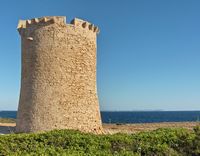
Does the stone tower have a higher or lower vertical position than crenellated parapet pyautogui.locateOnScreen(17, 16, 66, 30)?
lower

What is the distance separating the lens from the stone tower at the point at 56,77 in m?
15.7

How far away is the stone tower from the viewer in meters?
15.7

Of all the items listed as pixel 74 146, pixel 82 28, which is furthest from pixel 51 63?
pixel 74 146

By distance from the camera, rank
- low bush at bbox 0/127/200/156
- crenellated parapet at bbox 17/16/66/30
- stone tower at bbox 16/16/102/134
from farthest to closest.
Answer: crenellated parapet at bbox 17/16/66/30
stone tower at bbox 16/16/102/134
low bush at bbox 0/127/200/156

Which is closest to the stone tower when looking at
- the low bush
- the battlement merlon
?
the battlement merlon

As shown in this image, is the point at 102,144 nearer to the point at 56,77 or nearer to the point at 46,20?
the point at 56,77

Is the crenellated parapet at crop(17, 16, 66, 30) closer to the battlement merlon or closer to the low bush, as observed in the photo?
the battlement merlon

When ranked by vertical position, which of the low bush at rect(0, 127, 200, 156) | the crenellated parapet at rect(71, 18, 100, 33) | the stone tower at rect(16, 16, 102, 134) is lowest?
the low bush at rect(0, 127, 200, 156)

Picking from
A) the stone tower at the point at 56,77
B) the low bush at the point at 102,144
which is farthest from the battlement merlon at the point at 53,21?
the low bush at the point at 102,144

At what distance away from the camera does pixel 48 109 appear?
51.2 ft

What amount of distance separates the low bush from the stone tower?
3.90 m

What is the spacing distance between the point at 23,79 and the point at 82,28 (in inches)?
139

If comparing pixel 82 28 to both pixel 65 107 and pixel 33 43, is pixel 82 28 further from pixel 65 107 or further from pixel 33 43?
pixel 65 107

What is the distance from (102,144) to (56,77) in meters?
5.62
